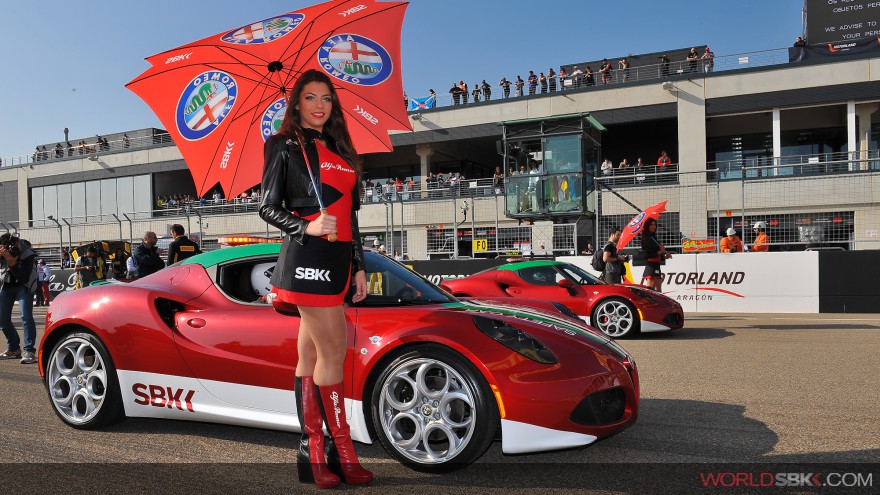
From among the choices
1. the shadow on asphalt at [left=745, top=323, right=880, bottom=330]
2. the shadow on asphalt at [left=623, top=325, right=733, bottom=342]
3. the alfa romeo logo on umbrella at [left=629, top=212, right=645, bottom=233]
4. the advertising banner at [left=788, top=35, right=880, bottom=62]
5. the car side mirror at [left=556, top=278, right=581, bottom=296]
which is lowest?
the shadow on asphalt at [left=745, top=323, right=880, bottom=330]

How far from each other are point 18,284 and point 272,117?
5.18 meters

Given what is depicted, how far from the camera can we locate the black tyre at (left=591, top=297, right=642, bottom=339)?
29.8 ft

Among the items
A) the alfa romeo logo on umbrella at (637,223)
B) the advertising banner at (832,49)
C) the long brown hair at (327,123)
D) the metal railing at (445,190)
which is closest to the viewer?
the long brown hair at (327,123)

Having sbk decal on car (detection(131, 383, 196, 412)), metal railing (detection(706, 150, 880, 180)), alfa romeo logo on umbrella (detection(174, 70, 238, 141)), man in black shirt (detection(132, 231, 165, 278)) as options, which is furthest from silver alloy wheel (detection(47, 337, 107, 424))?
metal railing (detection(706, 150, 880, 180))

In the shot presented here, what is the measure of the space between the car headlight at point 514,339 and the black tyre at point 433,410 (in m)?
0.21

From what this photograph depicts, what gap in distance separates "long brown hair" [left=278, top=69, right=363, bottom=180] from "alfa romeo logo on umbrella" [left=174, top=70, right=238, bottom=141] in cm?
129

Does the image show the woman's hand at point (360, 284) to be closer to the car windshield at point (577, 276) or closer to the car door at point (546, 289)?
→ the car door at point (546, 289)

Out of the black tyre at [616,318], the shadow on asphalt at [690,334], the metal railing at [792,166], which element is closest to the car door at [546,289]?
the black tyre at [616,318]

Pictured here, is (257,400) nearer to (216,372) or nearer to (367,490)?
(216,372)

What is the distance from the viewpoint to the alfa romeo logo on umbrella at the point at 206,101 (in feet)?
14.0

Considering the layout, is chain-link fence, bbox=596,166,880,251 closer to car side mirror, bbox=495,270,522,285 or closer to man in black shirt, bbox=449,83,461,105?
car side mirror, bbox=495,270,522,285

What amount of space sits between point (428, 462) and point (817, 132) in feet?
106

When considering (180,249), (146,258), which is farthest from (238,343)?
(146,258)

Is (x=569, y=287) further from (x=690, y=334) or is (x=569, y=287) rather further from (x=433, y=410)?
(x=433, y=410)
